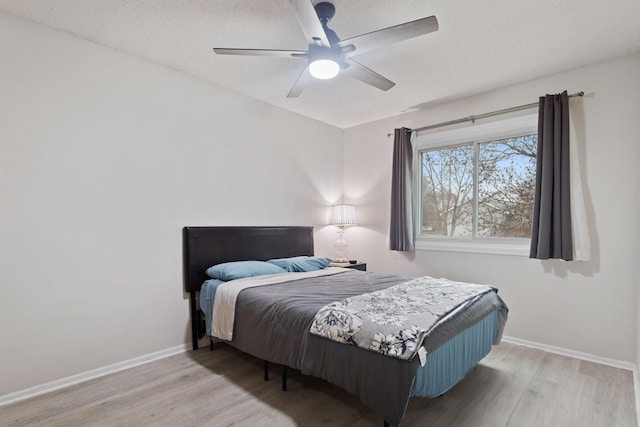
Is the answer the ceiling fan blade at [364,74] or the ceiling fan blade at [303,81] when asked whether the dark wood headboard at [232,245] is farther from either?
the ceiling fan blade at [364,74]

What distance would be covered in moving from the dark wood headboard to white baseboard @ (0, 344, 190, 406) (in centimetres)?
56

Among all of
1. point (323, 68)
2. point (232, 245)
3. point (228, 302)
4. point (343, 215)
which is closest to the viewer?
point (323, 68)

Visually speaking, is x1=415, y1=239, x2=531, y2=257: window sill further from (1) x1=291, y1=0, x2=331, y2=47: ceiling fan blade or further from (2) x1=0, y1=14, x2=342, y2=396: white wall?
(1) x1=291, y1=0, x2=331, y2=47: ceiling fan blade

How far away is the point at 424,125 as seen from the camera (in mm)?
4016

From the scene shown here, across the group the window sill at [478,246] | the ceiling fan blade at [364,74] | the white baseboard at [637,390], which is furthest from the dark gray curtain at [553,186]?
the ceiling fan blade at [364,74]

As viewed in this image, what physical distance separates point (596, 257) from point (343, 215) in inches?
103

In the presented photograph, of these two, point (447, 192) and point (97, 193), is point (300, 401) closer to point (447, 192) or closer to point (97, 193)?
point (97, 193)

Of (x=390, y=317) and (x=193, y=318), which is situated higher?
(x=390, y=317)

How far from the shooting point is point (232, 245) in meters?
3.41

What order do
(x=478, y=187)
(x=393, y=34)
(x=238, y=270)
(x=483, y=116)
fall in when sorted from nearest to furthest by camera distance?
(x=393, y=34), (x=238, y=270), (x=483, y=116), (x=478, y=187)

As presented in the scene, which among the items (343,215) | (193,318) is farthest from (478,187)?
(193,318)

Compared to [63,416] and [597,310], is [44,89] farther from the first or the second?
[597,310]

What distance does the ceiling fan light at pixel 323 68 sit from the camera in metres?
2.12

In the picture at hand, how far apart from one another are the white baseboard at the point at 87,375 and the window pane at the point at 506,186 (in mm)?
3353
